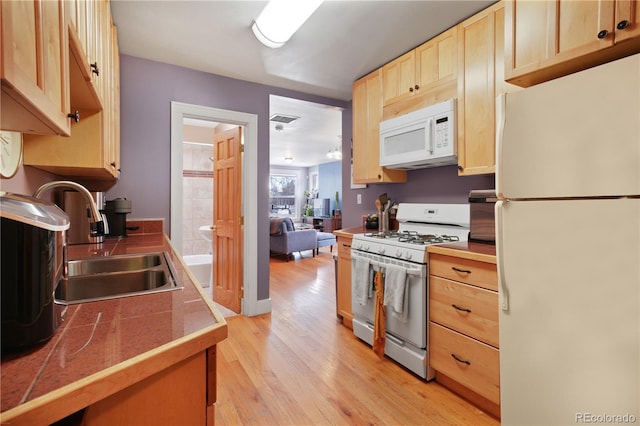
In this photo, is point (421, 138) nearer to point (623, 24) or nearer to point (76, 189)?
point (623, 24)

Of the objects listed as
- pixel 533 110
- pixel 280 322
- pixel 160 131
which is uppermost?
pixel 160 131

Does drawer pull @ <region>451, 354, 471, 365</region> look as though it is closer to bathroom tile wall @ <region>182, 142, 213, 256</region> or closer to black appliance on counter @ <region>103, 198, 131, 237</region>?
black appliance on counter @ <region>103, 198, 131, 237</region>

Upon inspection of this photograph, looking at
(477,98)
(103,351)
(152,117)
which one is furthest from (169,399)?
(152,117)

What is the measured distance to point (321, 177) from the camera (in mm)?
10352

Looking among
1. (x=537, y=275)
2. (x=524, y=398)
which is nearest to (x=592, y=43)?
(x=537, y=275)

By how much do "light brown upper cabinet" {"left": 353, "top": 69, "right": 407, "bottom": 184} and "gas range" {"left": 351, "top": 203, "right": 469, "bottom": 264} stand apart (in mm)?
357

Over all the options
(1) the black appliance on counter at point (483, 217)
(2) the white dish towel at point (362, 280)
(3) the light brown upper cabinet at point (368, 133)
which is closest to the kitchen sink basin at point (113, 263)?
(2) the white dish towel at point (362, 280)

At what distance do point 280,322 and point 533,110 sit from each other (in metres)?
2.59

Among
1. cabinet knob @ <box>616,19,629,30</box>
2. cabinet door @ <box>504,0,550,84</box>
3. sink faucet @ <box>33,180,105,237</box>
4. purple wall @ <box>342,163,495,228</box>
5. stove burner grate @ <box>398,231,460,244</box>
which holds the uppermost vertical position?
cabinet door @ <box>504,0,550,84</box>

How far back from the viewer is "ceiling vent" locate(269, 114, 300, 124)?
4.72 m

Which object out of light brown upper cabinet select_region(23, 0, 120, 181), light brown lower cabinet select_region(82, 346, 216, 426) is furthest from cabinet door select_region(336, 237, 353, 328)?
light brown lower cabinet select_region(82, 346, 216, 426)

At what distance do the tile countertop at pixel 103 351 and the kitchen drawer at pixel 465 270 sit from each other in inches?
55.7

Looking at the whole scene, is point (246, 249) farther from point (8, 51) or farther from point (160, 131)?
point (8, 51)

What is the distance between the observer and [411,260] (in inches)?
79.8
